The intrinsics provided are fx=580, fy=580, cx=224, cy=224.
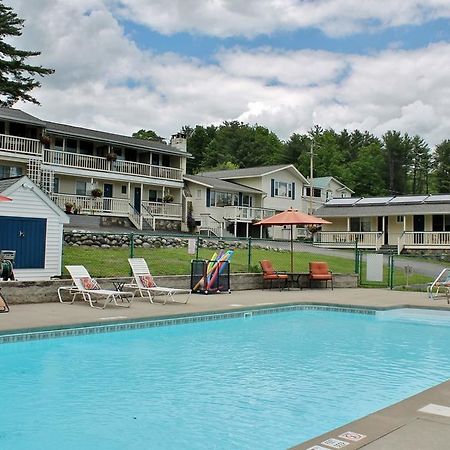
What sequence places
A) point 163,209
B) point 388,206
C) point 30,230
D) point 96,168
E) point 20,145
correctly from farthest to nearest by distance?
point 388,206 → point 163,209 → point 96,168 → point 20,145 → point 30,230

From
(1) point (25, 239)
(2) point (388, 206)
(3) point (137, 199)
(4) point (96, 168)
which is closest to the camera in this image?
(1) point (25, 239)

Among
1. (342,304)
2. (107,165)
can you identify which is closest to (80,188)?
(107,165)

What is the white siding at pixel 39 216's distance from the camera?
15.7m

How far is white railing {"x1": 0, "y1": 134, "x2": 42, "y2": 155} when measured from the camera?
31.2 meters

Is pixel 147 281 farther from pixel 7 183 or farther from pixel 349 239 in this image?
pixel 349 239

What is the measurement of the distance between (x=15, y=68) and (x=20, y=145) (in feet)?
17.2

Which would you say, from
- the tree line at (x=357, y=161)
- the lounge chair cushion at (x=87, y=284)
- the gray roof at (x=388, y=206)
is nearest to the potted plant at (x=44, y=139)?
the gray roof at (x=388, y=206)

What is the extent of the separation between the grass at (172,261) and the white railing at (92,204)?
932cm

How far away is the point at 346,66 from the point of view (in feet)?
89.4

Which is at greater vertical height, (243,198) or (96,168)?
(96,168)

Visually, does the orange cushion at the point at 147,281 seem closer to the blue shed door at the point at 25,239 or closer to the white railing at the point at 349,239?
the blue shed door at the point at 25,239

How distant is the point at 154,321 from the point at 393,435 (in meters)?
8.06

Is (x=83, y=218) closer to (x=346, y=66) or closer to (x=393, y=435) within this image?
(x=346, y=66)

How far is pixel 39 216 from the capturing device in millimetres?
16250
